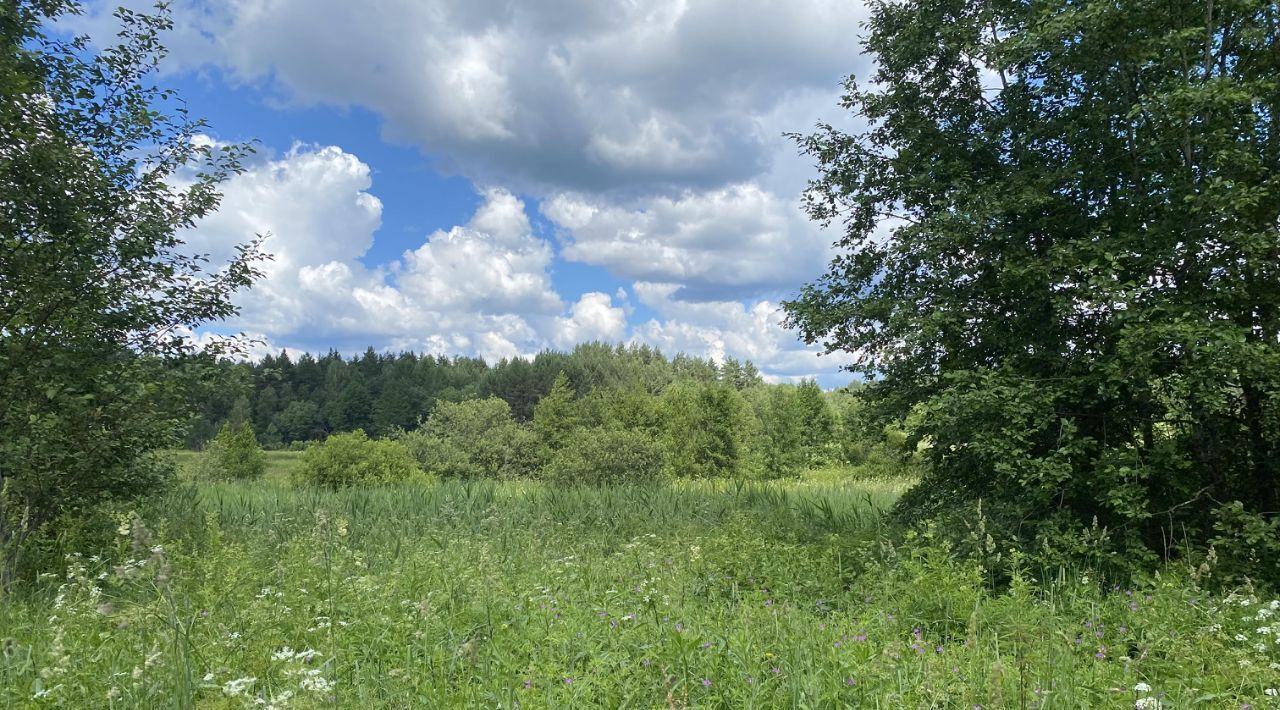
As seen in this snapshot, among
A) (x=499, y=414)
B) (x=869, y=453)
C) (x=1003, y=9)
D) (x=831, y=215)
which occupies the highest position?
(x=1003, y=9)

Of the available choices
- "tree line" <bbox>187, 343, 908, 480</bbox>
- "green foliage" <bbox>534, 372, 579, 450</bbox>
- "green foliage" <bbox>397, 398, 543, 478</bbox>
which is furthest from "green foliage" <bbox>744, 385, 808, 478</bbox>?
"green foliage" <bbox>397, 398, 543, 478</bbox>

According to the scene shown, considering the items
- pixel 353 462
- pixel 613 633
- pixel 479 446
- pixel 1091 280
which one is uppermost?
pixel 1091 280

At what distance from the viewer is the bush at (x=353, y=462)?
30.9 meters

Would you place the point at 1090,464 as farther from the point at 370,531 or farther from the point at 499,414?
the point at 499,414

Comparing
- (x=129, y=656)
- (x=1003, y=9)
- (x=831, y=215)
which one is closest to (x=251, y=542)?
(x=129, y=656)

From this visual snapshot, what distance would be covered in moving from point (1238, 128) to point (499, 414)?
40968mm

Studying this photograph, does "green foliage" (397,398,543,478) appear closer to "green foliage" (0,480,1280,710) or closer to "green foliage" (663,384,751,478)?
"green foliage" (663,384,751,478)

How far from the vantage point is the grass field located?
10.4 ft

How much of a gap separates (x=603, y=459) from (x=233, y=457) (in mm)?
33365

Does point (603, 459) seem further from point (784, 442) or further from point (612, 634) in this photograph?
point (784, 442)

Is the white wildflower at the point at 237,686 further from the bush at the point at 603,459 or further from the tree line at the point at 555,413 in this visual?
the bush at the point at 603,459

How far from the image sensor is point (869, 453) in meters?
40.6

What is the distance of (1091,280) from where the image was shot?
19.3 feet

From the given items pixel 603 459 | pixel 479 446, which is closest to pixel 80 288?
pixel 603 459
